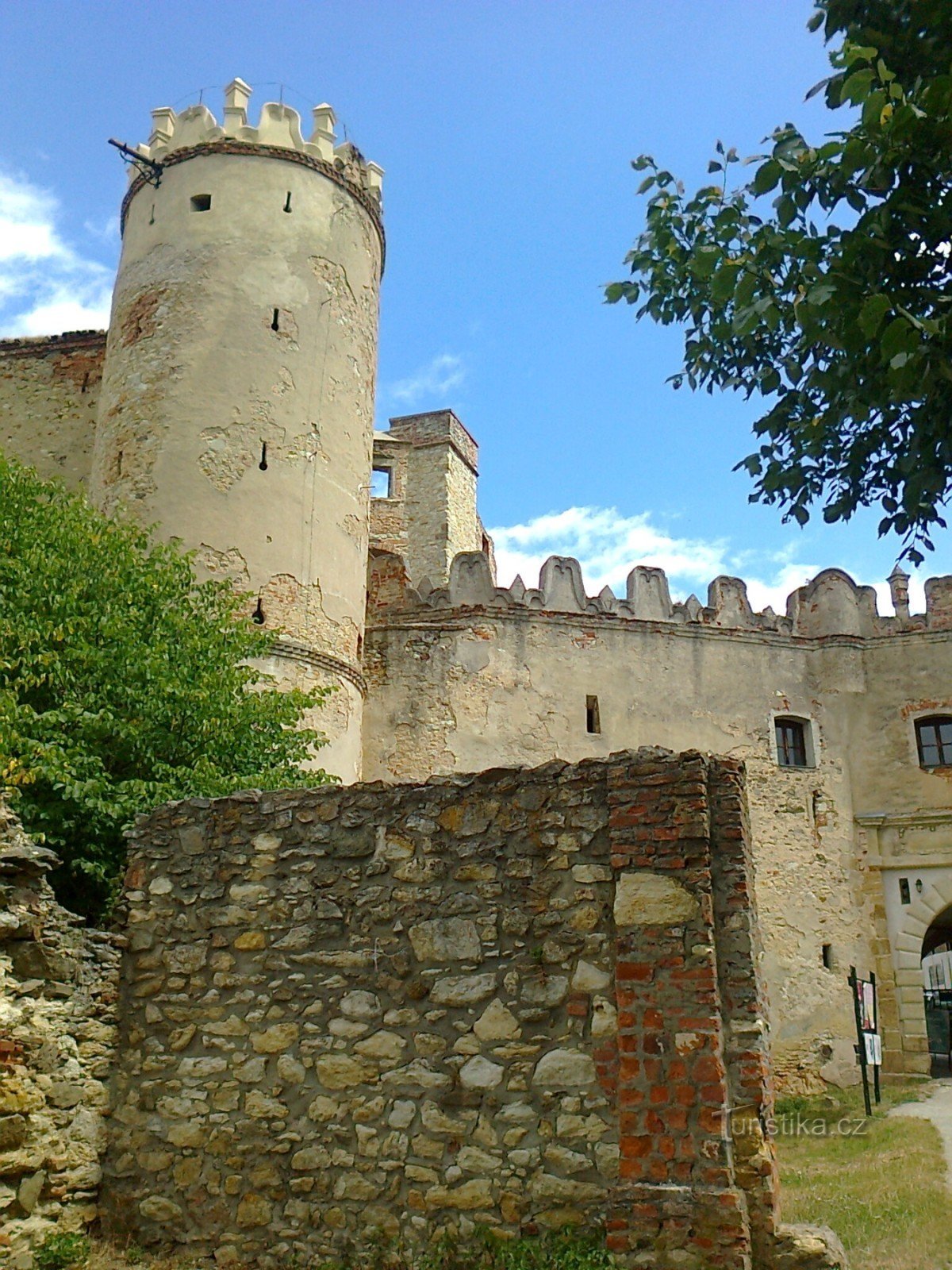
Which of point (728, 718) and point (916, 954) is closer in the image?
point (916, 954)

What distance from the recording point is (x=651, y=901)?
5.32 meters

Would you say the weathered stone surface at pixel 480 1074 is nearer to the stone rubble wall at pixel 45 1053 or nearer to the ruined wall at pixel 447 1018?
the ruined wall at pixel 447 1018

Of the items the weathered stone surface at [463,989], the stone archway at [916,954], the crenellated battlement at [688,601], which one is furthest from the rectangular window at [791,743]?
the weathered stone surface at [463,989]

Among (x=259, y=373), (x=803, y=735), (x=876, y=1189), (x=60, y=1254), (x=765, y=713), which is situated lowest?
(x=876, y=1189)

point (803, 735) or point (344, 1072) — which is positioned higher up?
point (803, 735)

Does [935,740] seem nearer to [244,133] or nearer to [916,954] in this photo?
[916,954]

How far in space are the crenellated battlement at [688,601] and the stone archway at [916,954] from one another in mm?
4050

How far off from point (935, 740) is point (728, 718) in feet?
10.9

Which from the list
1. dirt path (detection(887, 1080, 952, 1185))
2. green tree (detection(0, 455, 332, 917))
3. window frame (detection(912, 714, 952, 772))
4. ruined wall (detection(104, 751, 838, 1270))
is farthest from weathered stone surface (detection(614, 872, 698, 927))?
window frame (detection(912, 714, 952, 772))

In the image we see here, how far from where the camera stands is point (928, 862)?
17500 mm

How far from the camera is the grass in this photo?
646 centimetres

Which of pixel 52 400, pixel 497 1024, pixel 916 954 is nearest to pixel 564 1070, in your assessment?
pixel 497 1024

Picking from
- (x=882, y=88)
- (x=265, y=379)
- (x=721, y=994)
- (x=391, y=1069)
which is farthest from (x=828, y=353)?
(x=265, y=379)

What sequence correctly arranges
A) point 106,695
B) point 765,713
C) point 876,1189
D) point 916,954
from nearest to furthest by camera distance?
point 876,1189
point 106,695
point 916,954
point 765,713
